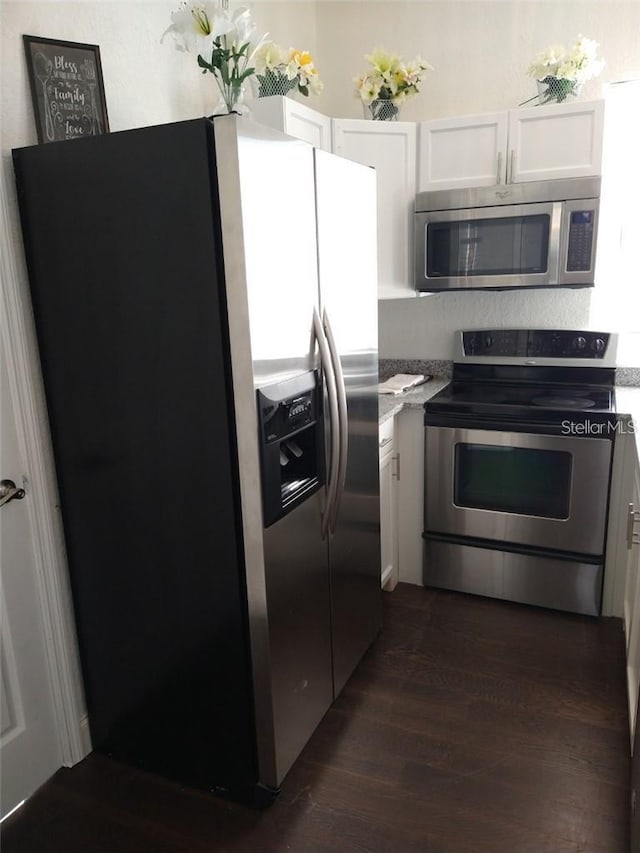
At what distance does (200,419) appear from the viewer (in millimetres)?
1549

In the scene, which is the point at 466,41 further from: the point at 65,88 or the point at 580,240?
the point at 65,88

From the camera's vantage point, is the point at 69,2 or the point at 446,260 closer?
the point at 69,2

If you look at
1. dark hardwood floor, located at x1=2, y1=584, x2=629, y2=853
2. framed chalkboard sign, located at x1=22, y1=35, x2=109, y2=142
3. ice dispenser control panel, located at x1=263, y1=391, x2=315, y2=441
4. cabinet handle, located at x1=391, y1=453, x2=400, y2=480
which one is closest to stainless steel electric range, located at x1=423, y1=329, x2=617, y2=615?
cabinet handle, located at x1=391, y1=453, x2=400, y2=480

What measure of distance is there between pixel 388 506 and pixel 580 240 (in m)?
1.39

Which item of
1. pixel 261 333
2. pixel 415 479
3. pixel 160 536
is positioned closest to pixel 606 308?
pixel 415 479

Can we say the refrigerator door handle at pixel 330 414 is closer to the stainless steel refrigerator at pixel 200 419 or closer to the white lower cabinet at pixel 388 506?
the stainless steel refrigerator at pixel 200 419

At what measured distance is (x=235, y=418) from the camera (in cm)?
152

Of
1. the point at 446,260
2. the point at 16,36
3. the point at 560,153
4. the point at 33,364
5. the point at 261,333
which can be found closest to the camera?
the point at 261,333

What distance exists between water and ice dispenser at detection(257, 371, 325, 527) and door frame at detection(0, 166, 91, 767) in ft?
2.23

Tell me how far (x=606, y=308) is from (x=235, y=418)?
223 centimetres

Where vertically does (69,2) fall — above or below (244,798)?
above

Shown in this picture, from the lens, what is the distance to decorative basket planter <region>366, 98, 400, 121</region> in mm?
2834

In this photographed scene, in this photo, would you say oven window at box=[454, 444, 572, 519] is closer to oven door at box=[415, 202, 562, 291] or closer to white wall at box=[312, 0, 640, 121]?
oven door at box=[415, 202, 562, 291]

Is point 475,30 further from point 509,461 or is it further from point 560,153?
point 509,461
